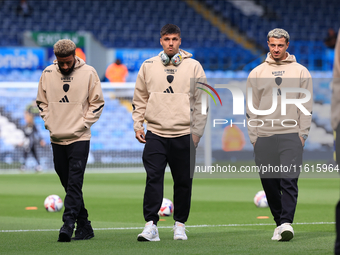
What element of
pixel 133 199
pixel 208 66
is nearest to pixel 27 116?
pixel 208 66

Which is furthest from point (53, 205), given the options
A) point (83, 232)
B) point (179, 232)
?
point (179, 232)

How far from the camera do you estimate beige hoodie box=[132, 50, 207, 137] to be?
5418mm

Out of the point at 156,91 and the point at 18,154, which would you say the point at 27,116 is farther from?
the point at 156,91

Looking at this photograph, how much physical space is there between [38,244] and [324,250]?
2.45m

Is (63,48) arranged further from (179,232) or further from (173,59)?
(179,232)

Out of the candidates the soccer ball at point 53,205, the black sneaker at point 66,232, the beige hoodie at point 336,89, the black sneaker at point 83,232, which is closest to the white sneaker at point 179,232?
the black sneaker at point 83,232

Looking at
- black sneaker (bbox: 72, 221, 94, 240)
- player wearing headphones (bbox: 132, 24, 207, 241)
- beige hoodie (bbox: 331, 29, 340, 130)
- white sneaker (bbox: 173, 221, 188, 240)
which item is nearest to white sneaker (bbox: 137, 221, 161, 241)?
player wearing headphones (bbox: 132, 24, 207, 241)

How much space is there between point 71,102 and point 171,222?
7.16 feet

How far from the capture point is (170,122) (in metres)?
5.40

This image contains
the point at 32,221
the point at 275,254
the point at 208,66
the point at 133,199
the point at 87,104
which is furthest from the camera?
the point at 208,66

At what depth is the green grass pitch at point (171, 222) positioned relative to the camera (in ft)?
16.3

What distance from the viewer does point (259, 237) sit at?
5.61m

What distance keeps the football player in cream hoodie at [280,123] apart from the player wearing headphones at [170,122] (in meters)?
0.55

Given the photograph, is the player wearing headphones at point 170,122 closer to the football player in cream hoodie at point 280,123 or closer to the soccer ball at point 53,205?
the football player in cream hoodie at point 280,123
